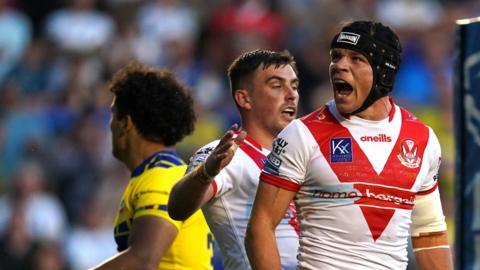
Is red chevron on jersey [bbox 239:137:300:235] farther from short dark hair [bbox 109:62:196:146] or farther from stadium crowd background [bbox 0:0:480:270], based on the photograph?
stadium crowd background [bbox 0:0:480:270]

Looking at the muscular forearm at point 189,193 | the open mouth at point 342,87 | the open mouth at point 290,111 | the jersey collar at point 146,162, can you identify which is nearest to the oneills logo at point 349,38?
the open mouth at point 342,87

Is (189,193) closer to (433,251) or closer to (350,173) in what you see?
(350,173)

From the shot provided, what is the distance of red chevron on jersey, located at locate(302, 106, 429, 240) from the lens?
17.9ft

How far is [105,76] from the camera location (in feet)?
46.7

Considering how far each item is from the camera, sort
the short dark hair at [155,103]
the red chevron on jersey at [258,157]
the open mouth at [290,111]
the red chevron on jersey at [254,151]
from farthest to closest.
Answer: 1. the short dark hair at [155,103]
2. the open mouth at [290,111]
3. the red chevron on jersey at [254,151]
4. the red chevron on jersey at [258,157]

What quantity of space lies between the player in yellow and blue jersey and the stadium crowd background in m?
5.38

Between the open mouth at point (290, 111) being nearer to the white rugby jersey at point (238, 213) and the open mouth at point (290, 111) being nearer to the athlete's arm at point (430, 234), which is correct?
the white rugby jersey at point (238, 213)

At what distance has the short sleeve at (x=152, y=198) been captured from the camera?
21.7 ft

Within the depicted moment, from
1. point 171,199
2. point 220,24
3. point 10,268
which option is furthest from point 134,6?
point 171,199

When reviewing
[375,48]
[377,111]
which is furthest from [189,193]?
[375,48]

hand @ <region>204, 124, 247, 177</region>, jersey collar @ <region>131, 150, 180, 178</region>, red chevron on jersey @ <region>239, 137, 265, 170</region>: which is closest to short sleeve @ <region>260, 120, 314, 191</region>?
hand @ <region>204, 124, 247, 177</region>

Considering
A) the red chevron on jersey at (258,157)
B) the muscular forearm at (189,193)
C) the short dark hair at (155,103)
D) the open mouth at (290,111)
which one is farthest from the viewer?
the short dark hair at (155,103)

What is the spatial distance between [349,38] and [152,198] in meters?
1.74

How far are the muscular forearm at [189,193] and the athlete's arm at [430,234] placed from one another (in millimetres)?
1057
